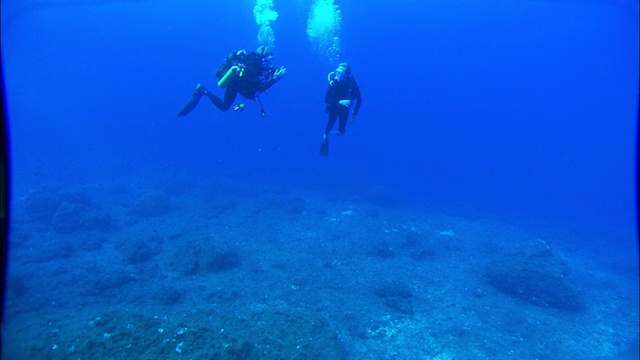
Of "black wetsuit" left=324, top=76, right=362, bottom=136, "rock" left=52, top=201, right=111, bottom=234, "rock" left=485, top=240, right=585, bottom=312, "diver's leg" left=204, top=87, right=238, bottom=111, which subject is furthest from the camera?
"rock" left=52, top=201, right=111, bottom=234

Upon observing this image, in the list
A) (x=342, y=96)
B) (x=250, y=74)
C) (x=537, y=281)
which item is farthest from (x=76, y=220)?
(x=537, y=281)

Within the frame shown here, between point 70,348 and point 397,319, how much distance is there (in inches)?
292

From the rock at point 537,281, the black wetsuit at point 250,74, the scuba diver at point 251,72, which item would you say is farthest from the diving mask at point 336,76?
the rock at point 537,281

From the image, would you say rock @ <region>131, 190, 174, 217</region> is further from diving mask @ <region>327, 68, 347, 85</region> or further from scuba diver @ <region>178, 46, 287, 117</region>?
diving mask @ <region>327, 68, 347, 85</region>

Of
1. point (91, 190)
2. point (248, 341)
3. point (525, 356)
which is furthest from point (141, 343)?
point (91, 190)

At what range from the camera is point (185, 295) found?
393 inches

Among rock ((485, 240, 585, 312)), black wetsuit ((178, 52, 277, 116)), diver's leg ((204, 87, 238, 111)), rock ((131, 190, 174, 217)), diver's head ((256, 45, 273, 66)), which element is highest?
diver's head ((256, 45, 273, 66))

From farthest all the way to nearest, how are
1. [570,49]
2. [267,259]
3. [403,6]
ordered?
[570,49] < [403,6] < [267,259]

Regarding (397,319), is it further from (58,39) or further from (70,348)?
(58,39)

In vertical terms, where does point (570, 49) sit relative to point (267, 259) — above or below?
above

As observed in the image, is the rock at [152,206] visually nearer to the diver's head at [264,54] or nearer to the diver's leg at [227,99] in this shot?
the diver's leg at [227,99]

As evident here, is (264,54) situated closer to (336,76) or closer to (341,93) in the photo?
(336,76)

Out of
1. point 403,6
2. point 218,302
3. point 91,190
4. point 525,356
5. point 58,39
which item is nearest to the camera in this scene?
point 525,356

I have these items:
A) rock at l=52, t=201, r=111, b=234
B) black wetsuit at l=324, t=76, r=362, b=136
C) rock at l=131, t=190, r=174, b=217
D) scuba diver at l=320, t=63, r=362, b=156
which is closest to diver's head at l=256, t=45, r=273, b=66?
scuba diver at l=320, t=63, r=362, b=156
